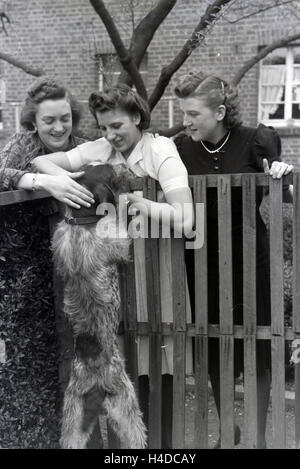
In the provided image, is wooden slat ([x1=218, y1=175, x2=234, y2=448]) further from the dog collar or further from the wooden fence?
the dog collar

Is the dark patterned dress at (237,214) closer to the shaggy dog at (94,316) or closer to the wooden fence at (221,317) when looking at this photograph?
the wooden fence at (221,317)

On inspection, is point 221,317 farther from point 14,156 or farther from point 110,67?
point 110,67

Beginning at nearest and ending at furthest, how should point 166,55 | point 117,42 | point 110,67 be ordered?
point 117,42 < point 110,67 < point 166,55

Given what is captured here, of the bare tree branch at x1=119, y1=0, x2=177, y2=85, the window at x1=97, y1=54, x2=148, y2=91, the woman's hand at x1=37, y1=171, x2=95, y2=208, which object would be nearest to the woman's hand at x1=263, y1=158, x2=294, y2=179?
the woman's hand at x1=37, y1=171, x2=95, y2=208

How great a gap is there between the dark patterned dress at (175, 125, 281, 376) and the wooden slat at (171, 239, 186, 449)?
158 mm

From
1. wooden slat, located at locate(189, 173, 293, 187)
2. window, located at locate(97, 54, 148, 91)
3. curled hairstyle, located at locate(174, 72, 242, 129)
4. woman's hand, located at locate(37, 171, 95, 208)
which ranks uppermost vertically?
window, located at locate(97, 54, 148, 91)

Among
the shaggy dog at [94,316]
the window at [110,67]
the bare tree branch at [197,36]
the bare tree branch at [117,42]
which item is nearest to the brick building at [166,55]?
the window at [110,67]

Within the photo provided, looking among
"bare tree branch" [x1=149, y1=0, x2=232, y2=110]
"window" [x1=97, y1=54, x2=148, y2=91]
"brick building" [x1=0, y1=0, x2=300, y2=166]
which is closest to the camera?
"bare tree branch" [x1=149, y1=0, x2=232, y2=110]

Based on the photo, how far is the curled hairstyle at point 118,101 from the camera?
289 centimetres

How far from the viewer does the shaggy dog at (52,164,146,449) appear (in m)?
2.77

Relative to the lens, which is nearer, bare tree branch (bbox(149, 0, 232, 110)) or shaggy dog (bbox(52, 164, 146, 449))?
shaggy dog (bbox(52, 164, 146, 449))

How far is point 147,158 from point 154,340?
0.95 metres

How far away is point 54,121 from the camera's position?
10.2 ft

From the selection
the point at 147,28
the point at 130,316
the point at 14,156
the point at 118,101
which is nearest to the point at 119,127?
the point at 118,101
